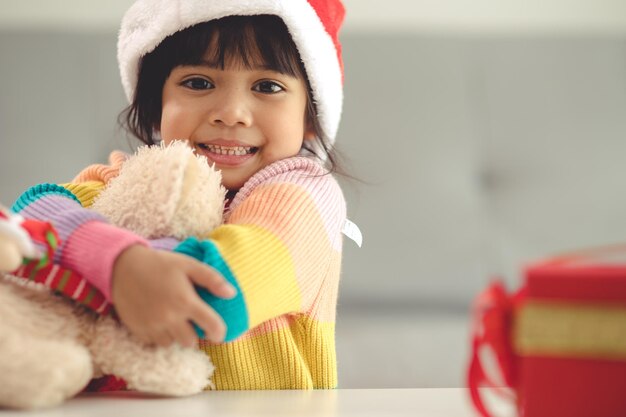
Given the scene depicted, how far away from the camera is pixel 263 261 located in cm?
65

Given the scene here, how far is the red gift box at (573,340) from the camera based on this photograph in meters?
0.42

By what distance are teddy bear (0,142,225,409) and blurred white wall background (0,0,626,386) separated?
0.70 m

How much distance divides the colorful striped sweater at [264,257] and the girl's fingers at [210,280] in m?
0.02

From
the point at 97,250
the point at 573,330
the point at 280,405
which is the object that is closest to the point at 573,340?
the point at 573,330

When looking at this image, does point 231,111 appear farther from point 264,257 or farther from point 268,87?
point 264,257

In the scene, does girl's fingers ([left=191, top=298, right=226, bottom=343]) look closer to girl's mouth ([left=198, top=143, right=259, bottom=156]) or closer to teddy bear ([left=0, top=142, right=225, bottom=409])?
teddy bear ([left=0, top=142, right=225, bottom=409])

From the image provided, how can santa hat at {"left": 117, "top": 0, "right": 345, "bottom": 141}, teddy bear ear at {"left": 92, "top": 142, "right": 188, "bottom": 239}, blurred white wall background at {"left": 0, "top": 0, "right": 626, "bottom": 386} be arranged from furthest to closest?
blurred white wall background at {"left": 0, "top": 0, "right": 626, "bottom": 386} → santa hat at {"left": 117, "top": 0, "right": 345, "bottom": 141} → teddy bear ear at {"left": 92, "top": 142, "right": 188, "bottom": 239}

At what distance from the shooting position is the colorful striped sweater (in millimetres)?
616

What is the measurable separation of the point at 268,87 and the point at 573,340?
56cm

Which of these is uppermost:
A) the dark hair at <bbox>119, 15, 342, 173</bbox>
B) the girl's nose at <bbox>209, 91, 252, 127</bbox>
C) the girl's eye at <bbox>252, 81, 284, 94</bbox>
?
the dark hair at <bbox>119, 15, 342, 173</bbox>

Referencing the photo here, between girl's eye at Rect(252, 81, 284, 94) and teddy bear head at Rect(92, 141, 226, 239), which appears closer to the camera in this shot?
teddy bear head at Rect(92, 141, 226, 239)

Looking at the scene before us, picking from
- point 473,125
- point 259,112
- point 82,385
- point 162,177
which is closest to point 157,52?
point 259,112

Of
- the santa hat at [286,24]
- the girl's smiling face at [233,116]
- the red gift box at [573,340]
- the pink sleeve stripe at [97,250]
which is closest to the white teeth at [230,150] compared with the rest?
the girl's smiling face at [233,116]

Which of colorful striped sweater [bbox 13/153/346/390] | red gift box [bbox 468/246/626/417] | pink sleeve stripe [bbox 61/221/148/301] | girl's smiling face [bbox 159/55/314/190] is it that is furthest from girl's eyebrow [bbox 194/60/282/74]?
red gift box [bbox 468/246/626/417]
